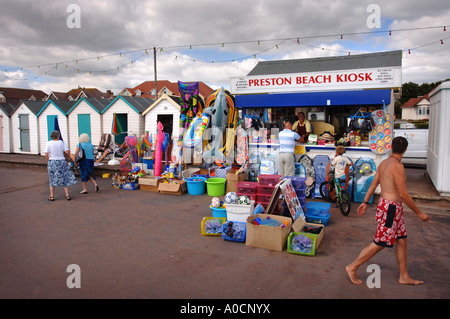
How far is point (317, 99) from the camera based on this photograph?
9.52m

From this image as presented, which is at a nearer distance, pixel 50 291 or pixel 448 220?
pixel 50 291

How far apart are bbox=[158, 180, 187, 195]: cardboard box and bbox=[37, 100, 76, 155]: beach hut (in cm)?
1027

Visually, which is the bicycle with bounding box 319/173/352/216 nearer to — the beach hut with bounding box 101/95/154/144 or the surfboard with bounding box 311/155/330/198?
the surfboard with bounding box 311/155/330/198

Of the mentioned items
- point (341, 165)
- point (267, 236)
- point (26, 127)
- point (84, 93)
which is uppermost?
point (84, 93)

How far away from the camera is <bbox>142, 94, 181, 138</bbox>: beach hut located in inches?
560

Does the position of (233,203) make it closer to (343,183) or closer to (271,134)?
(343,183)

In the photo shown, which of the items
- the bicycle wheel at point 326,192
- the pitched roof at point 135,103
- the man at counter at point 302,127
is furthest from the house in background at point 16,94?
the bicycle wheel at point 326,192

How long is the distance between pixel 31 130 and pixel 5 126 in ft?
8.24

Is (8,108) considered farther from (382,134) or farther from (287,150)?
(382,134)

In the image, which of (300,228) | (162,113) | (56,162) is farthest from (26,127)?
(300,228)

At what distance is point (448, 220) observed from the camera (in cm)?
728

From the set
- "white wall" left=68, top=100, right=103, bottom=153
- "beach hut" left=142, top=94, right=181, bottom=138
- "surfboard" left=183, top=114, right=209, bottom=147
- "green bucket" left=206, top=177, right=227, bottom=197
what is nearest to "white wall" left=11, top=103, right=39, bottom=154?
"white wall" left=68, top=100, right=103, bottom=153
